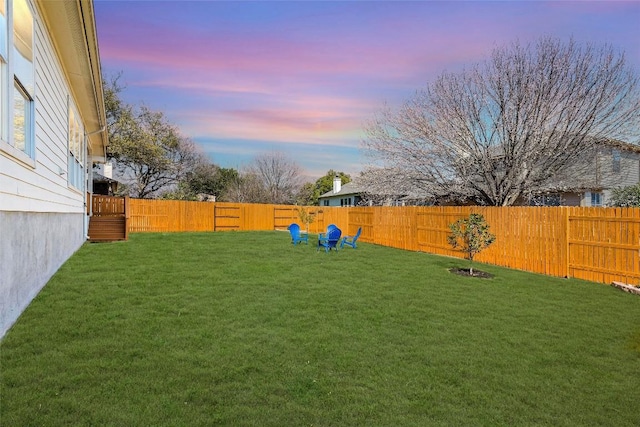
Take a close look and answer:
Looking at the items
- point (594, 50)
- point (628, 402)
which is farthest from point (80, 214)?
point (594, 50)

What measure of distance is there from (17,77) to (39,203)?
5.32 feet

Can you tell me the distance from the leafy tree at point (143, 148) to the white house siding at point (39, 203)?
19962 mm

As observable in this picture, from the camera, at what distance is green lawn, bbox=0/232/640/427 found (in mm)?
2674

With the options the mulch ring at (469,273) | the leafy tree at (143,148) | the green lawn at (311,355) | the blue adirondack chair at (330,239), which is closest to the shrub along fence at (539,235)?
the green lawn at (311,355)

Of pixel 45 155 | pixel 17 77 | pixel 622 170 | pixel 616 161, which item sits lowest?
pixel 45 155

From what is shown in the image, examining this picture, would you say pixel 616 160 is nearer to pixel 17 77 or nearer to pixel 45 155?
pixel 45 155

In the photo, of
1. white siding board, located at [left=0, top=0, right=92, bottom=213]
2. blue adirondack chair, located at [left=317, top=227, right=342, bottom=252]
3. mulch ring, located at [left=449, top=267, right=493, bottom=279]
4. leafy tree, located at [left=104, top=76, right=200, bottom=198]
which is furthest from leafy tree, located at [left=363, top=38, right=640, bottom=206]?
leafy tree, located at [left=104, top=76, right=200, bottom=198]

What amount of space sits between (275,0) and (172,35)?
3.48m

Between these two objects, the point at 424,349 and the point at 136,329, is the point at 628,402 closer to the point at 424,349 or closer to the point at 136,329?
the point at 424,349

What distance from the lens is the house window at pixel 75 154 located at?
9227 millimetres

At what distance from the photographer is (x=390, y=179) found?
691 inches

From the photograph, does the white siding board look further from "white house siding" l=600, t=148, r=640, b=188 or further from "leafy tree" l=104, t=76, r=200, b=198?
"leafy tree" l=104, t=76, r=200, b=198

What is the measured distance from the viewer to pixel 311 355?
12.3 feet

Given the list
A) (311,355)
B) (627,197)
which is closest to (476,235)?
(311,355)
